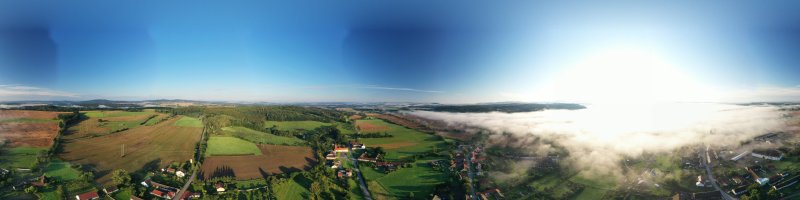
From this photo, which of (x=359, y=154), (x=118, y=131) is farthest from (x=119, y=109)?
(x=359, y=154)

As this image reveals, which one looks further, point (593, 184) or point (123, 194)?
point (123, 194)

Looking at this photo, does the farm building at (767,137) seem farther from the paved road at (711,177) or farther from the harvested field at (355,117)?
the harvested field at (355,117)

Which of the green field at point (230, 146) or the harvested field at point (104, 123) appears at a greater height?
the harvested field at point (104, 123)

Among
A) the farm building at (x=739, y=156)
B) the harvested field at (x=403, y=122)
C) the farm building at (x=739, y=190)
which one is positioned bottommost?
the farm building at (x=739, y=190)

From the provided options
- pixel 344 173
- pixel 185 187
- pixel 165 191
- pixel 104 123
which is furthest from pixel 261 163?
pixel 104 123

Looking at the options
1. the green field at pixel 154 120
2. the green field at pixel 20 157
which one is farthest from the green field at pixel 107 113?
the green field at pixel 20 157

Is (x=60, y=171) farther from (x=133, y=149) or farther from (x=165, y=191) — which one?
(x=165, y=191)
